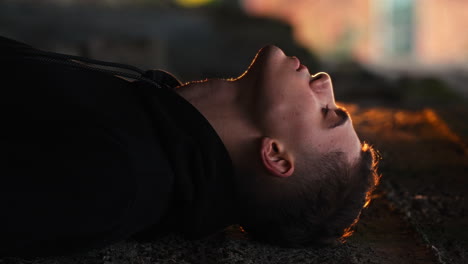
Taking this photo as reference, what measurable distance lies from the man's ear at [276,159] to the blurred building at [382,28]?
10.5m

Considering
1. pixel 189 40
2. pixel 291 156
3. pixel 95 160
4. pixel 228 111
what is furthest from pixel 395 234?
pixel 189 40

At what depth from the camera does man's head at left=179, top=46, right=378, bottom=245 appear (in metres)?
1.94

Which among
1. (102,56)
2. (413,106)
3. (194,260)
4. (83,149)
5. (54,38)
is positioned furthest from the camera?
(54,38)

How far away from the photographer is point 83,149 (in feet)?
5.27

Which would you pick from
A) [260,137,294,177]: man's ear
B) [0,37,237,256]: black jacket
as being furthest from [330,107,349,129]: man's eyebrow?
[0,37,237,256]: black jacket

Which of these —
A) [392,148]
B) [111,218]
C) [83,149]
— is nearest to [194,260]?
[111,218]

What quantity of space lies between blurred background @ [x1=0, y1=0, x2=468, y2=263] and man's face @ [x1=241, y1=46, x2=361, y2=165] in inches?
13.8

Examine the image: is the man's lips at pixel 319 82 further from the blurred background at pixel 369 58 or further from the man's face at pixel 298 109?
the blurred background at pixel 369 58

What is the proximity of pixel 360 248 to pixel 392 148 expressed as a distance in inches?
46.0

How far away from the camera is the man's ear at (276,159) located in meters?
1.91

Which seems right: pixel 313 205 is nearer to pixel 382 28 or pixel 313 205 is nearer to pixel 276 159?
pixel 276 159

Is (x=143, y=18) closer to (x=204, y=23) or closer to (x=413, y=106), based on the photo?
(x=204, y=23)

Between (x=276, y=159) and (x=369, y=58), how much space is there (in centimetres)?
1171

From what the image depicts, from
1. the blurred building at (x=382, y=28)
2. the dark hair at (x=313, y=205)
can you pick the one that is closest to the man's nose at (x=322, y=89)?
the dark hair at (x=313, y=205)
